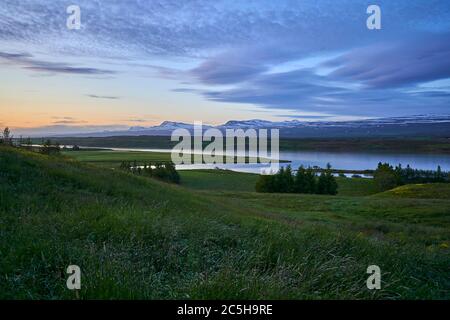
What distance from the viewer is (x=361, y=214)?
3344cm

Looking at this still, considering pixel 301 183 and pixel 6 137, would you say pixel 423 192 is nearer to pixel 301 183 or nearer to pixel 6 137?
pixel 301 183

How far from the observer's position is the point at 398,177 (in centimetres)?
9231

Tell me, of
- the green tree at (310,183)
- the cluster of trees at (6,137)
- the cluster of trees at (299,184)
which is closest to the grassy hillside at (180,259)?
the cluster of trees at (6,137)

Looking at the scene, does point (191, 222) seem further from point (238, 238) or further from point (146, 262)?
point (146, 262)

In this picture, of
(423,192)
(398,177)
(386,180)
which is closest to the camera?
(423,192)

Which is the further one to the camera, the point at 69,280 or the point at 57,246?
the point at 57,246

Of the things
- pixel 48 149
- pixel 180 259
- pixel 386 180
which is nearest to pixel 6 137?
pixel 48 149

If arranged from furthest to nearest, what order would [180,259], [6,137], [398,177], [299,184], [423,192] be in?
[398,177] < [299,184] < [423,192] < [6,137] < [180,259]

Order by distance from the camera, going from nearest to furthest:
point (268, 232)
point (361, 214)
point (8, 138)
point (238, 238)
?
point (238, 238) < point (268, 232) < point (8, 138) < point (361, 214)

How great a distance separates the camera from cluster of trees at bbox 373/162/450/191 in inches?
3531

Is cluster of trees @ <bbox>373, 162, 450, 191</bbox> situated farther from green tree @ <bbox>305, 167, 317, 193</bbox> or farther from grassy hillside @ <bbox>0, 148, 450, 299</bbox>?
grassy hillside @ <bbox>0, 148, 450, 299</bbox>

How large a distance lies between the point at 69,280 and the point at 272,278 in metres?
2.57
